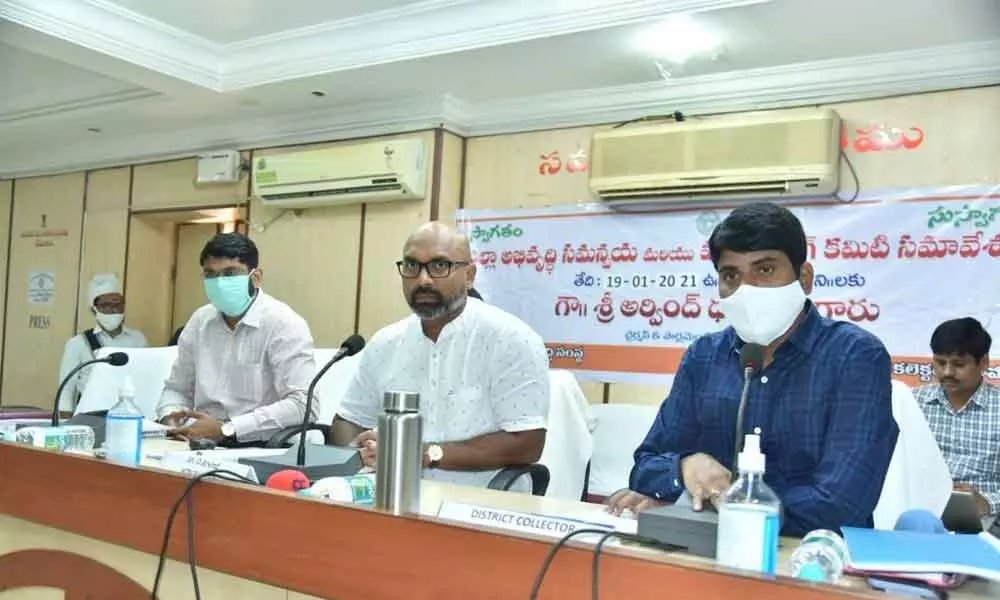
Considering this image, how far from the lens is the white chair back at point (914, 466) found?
2.43 metres

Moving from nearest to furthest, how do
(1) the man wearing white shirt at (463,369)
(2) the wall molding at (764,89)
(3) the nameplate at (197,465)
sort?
1. (3) the nameplate at (197,465)
2. (1) the man wearing white shirt at (463,369)
3. (2) the wall molding at (764,89)

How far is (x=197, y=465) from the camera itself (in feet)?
5.52

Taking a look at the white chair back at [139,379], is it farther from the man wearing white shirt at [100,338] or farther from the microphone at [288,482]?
the microphone at [288,482]

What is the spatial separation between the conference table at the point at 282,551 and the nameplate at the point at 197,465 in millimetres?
85


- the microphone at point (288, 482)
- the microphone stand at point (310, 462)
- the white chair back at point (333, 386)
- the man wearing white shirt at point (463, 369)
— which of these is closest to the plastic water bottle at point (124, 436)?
the microphone stand at point (310, 462)

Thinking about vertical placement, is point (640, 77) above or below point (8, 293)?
above

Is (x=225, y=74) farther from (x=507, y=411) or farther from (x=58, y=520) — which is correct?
(x=58, y=520)

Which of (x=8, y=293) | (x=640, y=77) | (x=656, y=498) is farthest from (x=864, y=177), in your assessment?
(x=8, y=293)

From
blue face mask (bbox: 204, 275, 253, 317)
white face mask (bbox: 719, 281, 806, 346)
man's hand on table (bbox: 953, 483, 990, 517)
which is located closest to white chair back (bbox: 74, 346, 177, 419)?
blue face mask (bbox: 204, 275, 253, 317)

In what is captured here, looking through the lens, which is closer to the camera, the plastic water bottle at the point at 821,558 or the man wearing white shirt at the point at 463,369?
the plastic water bottle at the point at 821,558

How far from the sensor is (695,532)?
1103 millimetres

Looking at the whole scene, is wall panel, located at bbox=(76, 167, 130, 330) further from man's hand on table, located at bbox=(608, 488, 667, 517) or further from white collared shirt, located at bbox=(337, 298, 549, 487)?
man's hand on table, located at bbox=(608, 488, 667, 517)

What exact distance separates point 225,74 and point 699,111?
2.44m

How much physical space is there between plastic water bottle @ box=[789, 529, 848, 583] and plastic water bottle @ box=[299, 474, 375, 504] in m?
0.63
